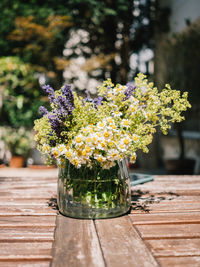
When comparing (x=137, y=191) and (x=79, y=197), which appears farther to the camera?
(x=137, y=191)

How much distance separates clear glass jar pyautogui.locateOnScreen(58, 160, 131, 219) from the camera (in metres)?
0.98

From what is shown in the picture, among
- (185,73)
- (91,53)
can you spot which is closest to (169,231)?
(185,73)

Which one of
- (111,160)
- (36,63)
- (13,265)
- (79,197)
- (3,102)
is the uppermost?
(36,63)

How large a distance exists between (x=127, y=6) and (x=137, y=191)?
16.4 ft

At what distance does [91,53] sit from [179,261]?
6197 millimetres

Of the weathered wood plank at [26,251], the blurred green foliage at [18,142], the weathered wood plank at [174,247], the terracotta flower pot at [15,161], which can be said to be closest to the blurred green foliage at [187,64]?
the blurred green foliage at [18,142]

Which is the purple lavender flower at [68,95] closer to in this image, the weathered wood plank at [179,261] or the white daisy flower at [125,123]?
the white daisy flower at [125,123]

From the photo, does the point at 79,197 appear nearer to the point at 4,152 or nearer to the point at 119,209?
the point at 119,209

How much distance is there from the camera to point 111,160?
3.17ft

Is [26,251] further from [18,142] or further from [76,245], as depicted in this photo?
[18,142]

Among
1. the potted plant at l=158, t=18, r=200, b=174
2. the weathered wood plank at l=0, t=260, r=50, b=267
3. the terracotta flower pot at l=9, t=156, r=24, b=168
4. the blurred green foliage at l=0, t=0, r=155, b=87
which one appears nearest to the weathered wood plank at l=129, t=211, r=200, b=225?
the weathered wood plank at l=0, t=260, r=50, b=267

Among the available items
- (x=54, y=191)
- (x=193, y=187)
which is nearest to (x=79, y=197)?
(x=54, y=191)

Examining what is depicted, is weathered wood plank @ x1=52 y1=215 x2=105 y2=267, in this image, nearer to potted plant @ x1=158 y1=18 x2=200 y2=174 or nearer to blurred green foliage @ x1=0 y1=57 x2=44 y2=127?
potted plant @ x1=158 y1=18 x2=200 y2=174

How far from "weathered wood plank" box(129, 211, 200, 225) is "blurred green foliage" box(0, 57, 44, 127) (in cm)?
515
